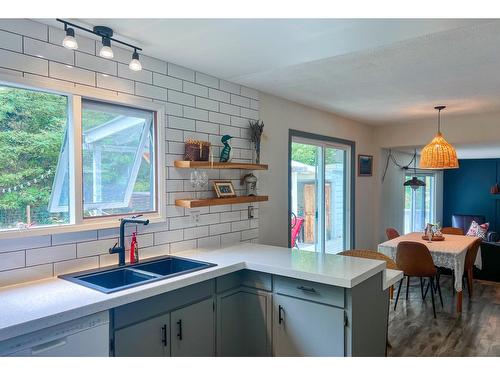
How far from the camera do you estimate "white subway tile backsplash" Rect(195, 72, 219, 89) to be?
2910 millimetres

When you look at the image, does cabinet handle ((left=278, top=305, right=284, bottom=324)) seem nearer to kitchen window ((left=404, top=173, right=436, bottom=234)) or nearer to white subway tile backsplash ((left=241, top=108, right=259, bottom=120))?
white subway tile backsplash ((left=241, top=108, right=259, bottom=120))

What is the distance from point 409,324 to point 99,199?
124 inches

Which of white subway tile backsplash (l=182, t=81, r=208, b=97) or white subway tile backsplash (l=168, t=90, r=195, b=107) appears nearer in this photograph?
white subway tile backsplash (l=168, t=90, r=195, b=107)

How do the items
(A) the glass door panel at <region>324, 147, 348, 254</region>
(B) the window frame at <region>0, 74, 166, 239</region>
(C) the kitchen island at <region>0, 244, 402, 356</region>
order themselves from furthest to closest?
(A) the glass door panel at <region>324, 147, 348, 254</region> → (B) the window frame at <region>0, 74, 166, 239</region> → (C) the kitchen island at <region>0, 244, 402, 356</region>

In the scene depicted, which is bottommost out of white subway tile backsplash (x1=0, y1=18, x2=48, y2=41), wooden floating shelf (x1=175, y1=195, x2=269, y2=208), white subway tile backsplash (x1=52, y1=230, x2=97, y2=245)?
white subway tile backsplash (x1=52, y1=230, x2=97, y2=245)

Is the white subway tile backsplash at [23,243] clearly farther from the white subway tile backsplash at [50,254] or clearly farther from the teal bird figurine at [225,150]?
Result: the teal bird figurine at [225,150]

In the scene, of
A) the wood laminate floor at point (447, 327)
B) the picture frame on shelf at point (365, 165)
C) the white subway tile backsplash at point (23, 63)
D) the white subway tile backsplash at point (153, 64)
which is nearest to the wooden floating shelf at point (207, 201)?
the white subway tile backsplash at point (153, 64)

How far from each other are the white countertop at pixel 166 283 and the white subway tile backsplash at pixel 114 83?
1.20m

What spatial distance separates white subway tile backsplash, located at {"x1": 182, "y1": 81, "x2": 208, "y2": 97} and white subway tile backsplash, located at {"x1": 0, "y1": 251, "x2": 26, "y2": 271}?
159cm

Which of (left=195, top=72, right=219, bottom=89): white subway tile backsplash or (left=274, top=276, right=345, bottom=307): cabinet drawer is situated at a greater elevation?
(left=195, top=72, right=219, bottom=89): white subway tile backsplash

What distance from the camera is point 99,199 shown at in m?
2.32

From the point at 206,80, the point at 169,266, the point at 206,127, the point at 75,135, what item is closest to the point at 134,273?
the point at 169,266

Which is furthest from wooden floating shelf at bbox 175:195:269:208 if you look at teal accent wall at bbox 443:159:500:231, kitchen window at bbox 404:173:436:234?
teal accent wall at bbox 443:159:500:231
